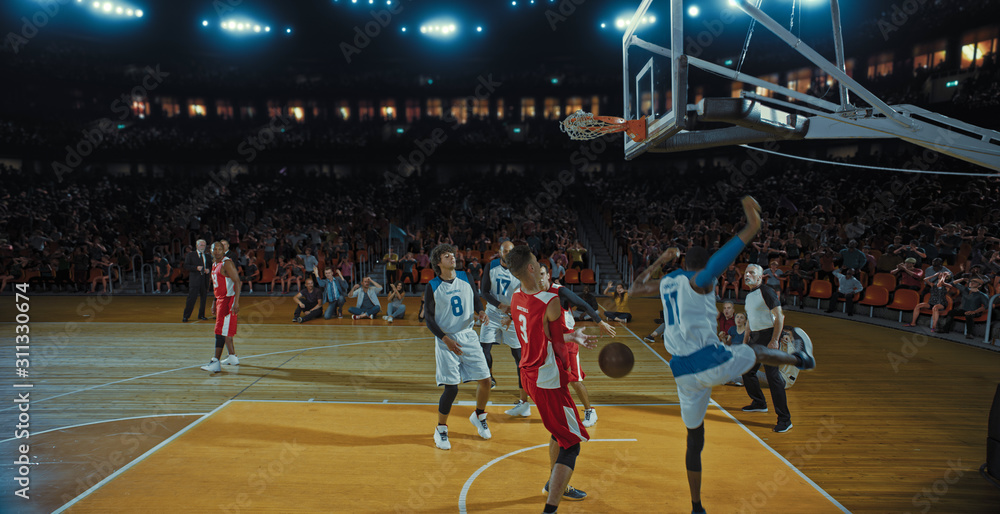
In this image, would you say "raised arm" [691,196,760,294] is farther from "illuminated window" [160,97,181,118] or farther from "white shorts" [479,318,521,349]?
"illuminated window" [160,97,181,118]

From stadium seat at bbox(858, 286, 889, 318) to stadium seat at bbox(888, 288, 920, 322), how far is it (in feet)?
0.57

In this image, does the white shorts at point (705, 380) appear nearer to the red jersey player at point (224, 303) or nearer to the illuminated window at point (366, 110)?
the red jersey player at point (224, 303)

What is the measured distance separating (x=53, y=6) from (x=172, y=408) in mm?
40959

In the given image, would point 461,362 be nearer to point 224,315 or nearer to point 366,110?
point 224,315

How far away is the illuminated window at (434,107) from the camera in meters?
39.2

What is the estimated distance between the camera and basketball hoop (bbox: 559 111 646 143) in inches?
248

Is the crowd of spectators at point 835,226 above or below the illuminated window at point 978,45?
below

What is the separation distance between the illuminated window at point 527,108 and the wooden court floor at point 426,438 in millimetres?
31679

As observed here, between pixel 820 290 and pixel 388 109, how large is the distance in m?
33.5

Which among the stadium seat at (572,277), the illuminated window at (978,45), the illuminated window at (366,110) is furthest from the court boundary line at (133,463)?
the illuminated window at (366,110)

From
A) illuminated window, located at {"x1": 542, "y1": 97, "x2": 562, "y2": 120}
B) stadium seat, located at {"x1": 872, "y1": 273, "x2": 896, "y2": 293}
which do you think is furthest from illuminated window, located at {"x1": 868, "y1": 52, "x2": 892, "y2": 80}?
stadium seat, located at {"x1": 872, "y1": 273, "x2": 896, "y2": 293}

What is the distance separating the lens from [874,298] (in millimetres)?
12789

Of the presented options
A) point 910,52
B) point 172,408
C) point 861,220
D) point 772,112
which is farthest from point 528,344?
point 910,52

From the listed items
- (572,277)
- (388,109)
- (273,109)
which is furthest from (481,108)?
(572,277)
